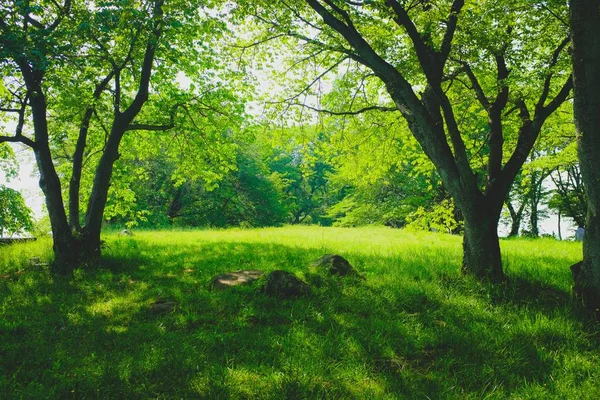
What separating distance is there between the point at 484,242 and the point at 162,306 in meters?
6.41

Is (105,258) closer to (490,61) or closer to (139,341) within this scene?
(139,341)

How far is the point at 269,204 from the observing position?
114 feet

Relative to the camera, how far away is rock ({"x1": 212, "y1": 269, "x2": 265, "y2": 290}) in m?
6.87

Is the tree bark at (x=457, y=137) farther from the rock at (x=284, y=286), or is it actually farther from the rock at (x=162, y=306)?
the rock at (x=162, y=306)

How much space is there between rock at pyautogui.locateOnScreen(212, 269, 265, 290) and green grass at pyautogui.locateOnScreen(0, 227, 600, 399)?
0.90ft

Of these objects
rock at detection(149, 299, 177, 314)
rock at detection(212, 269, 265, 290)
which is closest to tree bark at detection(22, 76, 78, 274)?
rock at detection(149, 299, 177, 314)

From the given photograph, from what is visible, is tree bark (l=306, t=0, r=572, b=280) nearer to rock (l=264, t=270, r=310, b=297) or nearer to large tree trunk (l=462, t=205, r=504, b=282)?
large tree trunk (l=462, t=205, r=504, b=282)

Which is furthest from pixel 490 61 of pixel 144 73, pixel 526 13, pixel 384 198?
pixel 384 198

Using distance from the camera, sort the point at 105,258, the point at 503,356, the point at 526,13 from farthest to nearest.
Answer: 1. the point at 105,258
2. the point at 526,13
3. the point at 503,356

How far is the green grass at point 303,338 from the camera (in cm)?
375

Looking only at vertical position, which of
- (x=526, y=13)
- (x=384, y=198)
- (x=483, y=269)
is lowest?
(x=483, y=269)

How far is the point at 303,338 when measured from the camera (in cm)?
484

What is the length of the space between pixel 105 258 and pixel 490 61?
1107 cm

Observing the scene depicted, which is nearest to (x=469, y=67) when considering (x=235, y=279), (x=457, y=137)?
(x=457, y=137)
